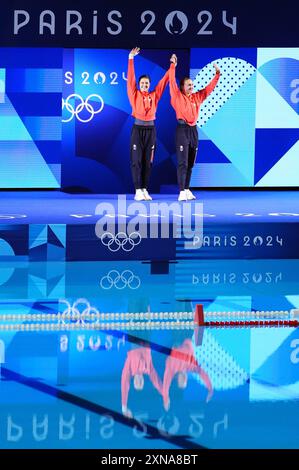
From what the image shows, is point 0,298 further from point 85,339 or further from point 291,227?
point 291,227

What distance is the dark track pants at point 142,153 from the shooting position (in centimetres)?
1341

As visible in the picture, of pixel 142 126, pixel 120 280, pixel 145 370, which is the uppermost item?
pixel 142 126

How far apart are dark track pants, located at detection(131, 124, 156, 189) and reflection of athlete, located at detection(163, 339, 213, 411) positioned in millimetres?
6752

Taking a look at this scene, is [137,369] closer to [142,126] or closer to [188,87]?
[142,126]

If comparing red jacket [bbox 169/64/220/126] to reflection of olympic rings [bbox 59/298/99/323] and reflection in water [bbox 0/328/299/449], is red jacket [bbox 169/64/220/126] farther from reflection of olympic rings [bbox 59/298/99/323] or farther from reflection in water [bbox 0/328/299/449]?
reflection in water [bbox 0/328/299/449]

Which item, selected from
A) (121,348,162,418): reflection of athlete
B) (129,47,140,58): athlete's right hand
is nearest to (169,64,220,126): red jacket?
(129,47,140,58): athlete's right hand

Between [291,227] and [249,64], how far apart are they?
434 cm

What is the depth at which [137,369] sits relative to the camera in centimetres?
618

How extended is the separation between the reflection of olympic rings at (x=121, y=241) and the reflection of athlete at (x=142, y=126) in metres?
2.96

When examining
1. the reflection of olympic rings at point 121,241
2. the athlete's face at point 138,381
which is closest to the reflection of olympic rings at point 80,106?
the reflection of olympic rings at point 121,241

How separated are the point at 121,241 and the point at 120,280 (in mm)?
1227

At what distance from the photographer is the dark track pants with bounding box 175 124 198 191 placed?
13547 millimetres

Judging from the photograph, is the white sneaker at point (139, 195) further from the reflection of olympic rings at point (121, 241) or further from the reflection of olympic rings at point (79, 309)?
the reflection of olympic rings at point (79, 309)

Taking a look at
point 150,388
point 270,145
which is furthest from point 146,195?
point 150,388
